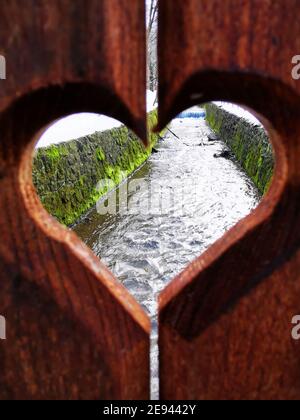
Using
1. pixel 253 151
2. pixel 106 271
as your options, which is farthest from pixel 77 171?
pixel 106 271

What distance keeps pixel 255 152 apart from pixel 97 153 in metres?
2.46

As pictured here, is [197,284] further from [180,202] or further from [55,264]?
[180,202]

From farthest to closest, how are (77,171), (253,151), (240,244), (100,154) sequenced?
(253,151)
(100,154)
(77,171)
(240,244)

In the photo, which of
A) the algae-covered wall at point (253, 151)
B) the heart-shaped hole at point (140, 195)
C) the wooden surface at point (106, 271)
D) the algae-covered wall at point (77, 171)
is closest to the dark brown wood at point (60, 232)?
the wooden surface at point (106, 271)

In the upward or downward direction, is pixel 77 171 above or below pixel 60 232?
above

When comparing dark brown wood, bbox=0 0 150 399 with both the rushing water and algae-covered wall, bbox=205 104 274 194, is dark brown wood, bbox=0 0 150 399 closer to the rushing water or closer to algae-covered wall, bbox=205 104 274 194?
the rushing water

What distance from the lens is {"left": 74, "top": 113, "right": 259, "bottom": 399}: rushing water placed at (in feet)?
10.3

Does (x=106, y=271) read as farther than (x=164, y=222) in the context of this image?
No

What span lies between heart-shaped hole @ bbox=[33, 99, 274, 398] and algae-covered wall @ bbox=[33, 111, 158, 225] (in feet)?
0.04

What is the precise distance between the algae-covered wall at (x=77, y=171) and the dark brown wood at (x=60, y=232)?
2280 mm

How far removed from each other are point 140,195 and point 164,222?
1182mm

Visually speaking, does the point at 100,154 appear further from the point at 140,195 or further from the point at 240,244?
the point at 240,244

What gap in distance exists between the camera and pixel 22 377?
0.37 meters

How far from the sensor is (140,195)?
5.31 metres
